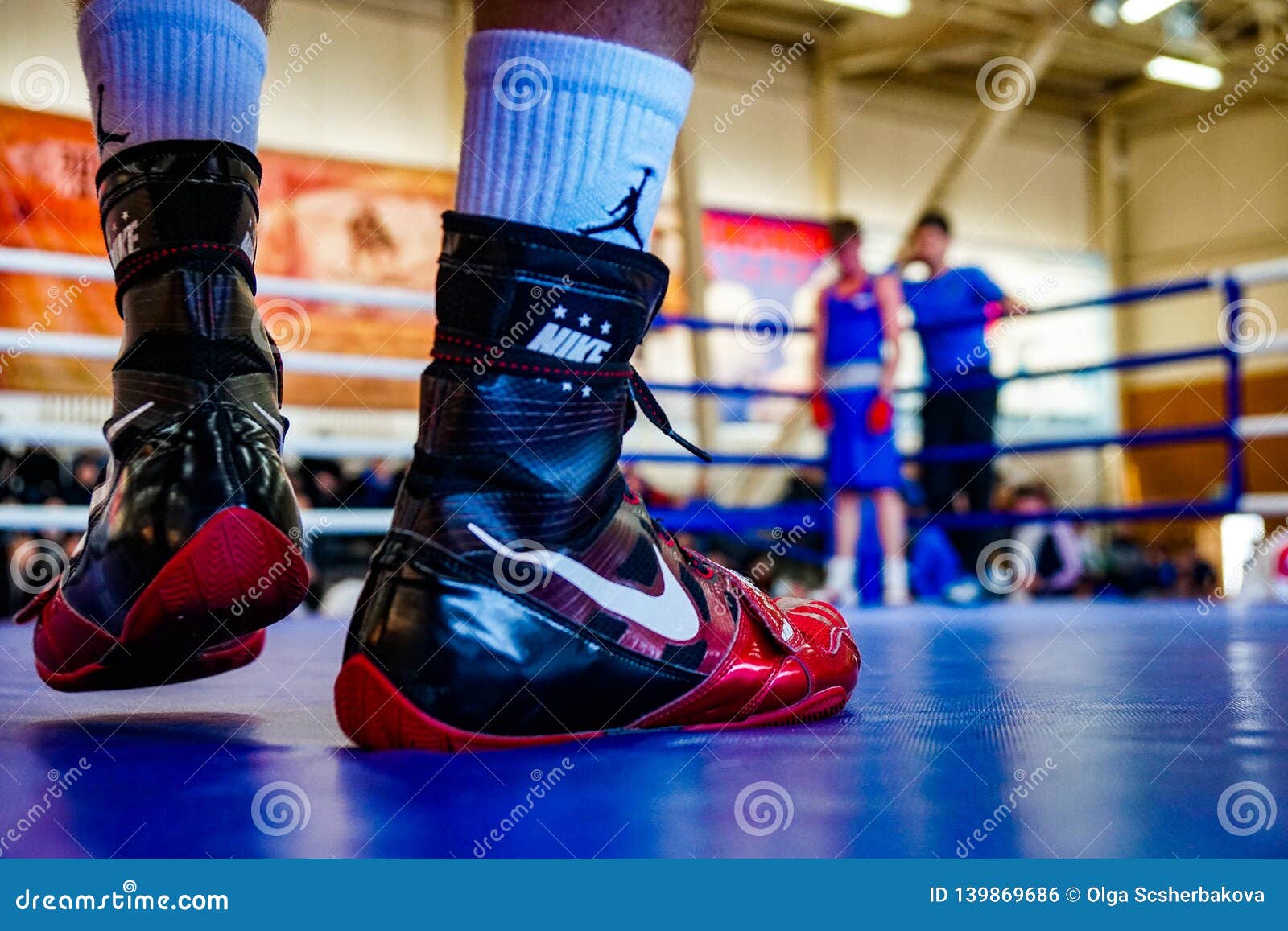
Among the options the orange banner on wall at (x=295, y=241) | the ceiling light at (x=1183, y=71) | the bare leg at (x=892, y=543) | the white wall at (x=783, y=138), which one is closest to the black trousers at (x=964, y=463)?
the bare leg at (x=892, y=543)

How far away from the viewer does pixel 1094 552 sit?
7977 millimetres

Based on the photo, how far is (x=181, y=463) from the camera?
73cm

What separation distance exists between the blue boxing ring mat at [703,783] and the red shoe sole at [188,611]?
4 cm

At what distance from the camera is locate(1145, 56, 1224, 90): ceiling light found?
26.9ft

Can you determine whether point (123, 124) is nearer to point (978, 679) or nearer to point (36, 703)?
point (36, 703)

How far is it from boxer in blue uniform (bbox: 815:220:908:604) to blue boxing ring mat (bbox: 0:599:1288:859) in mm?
2441

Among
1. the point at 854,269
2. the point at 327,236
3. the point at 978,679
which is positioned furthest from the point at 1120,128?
the point at 978,679

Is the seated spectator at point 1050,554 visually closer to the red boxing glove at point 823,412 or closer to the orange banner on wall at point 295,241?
the red boxing glove at point 823,412

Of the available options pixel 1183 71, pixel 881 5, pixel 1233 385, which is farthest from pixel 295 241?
pixel 1183 71

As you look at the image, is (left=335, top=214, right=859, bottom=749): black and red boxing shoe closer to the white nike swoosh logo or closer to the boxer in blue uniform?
the white nike swoosh logo

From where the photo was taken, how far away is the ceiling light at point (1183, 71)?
8.21 metres

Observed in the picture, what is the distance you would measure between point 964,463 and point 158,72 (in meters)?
3.14

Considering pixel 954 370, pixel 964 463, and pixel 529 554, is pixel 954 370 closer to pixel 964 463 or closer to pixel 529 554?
pixel 964 463
